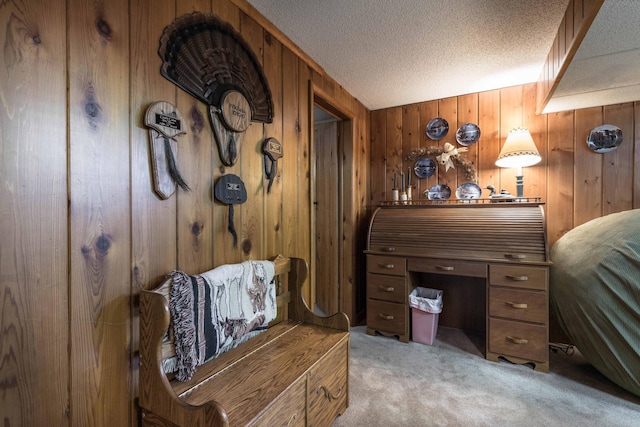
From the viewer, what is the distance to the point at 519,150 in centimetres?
230

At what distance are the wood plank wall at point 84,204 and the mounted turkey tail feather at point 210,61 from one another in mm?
41

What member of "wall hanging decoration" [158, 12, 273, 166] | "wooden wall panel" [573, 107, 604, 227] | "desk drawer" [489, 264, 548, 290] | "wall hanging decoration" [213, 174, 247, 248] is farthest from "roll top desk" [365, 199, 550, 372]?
"wall hanging decoration" [158, 12, 273, 166]

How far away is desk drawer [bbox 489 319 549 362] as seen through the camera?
2.01m

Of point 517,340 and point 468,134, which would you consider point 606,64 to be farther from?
point 517,340

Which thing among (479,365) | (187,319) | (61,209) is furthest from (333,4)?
(479,365)

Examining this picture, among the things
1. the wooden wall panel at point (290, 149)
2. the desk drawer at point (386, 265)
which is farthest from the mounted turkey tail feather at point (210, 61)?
the desk drawer at point (386, 265)

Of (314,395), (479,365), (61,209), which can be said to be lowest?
(479,365)

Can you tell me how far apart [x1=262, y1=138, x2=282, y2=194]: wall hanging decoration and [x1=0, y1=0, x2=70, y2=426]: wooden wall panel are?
91 cm

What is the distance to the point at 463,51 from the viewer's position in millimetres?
1953

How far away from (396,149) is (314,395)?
8.14ft

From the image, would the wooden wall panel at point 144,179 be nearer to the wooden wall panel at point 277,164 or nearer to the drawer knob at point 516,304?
the wooden wall panel at point 277,164

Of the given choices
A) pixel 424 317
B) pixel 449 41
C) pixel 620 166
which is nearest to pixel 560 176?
pixel 620 166

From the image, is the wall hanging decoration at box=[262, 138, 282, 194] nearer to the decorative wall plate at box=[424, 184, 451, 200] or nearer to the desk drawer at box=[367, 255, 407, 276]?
the desk drawer at box=[367, 255, 407, 276]

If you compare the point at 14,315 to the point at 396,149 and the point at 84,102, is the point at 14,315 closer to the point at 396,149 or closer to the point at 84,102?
the point at 84,102
